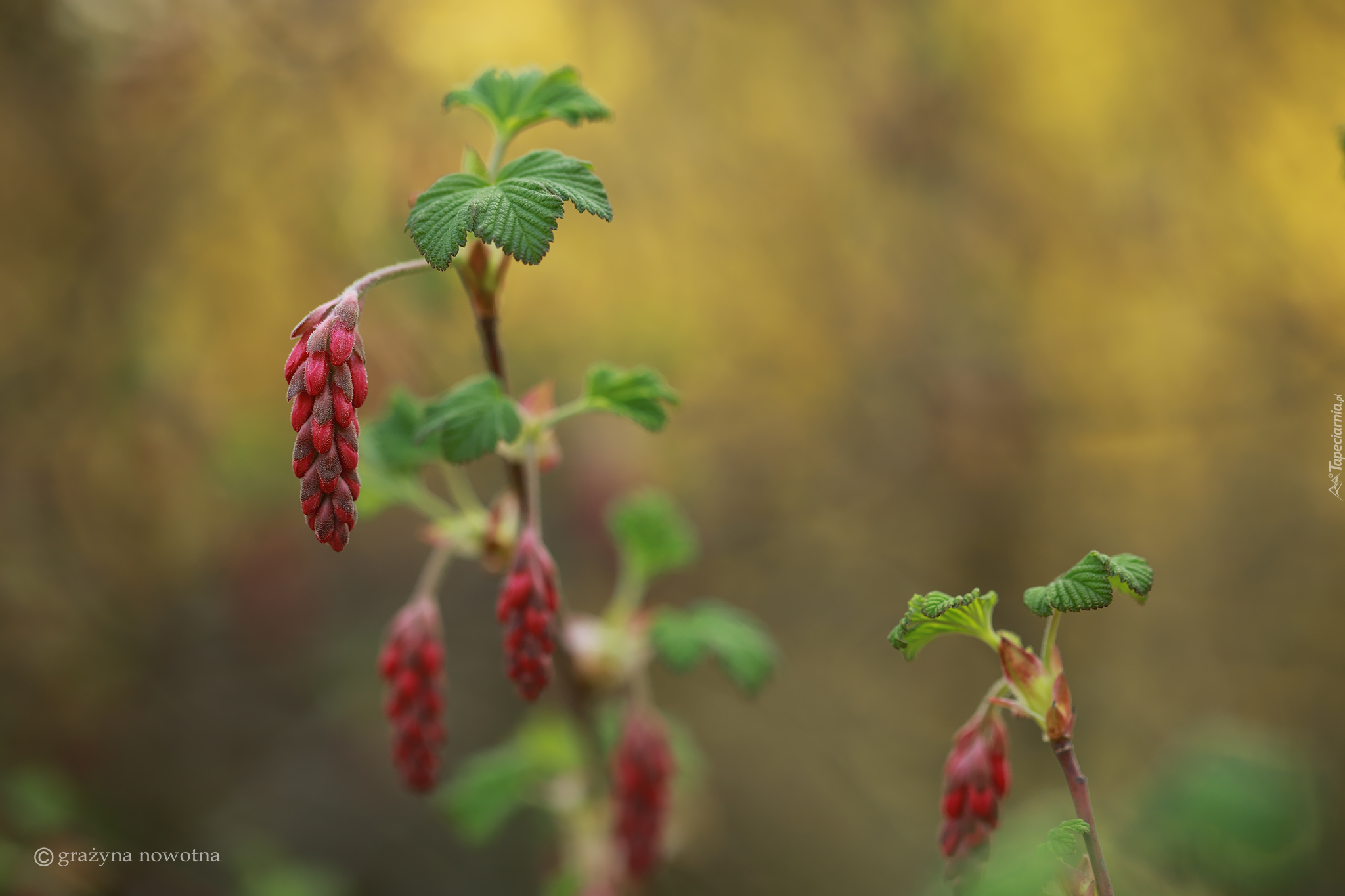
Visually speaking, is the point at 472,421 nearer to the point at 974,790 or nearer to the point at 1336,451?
the point at 974,790

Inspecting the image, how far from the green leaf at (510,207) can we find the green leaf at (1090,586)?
57cm

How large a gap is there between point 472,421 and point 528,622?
0.82ft

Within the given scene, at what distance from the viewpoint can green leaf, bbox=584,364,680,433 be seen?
1115mm

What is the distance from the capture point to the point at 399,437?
4.24 ft

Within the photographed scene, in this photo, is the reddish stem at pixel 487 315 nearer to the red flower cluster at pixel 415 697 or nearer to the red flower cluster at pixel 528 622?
the red flower cluster at pixel 528 622

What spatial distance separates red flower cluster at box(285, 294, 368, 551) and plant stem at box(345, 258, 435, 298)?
3 cm

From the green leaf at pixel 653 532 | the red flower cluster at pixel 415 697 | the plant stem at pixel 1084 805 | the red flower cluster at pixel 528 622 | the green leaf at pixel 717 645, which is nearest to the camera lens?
the plant stem at pixel 1084 805

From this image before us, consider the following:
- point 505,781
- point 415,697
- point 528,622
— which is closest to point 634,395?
point 528,622

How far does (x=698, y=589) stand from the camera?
11.7 ft

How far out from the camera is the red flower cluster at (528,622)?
102 cm

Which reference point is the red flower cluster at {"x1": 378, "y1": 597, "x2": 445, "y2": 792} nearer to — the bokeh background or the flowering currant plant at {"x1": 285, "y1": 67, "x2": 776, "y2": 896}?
the flowering currant plant at {"x1": 285, "y1": 67, "x2": 776, "y2": 896}

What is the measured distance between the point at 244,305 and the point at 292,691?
1.68m

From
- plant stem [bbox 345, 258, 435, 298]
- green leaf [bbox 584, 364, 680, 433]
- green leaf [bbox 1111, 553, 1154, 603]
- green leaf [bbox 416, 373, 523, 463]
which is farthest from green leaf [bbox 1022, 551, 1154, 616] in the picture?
plant stem [bbox 345, 258, 435, 298]

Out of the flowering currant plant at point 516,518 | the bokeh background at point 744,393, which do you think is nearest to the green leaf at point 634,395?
the flowering currant plant at point 516,518
